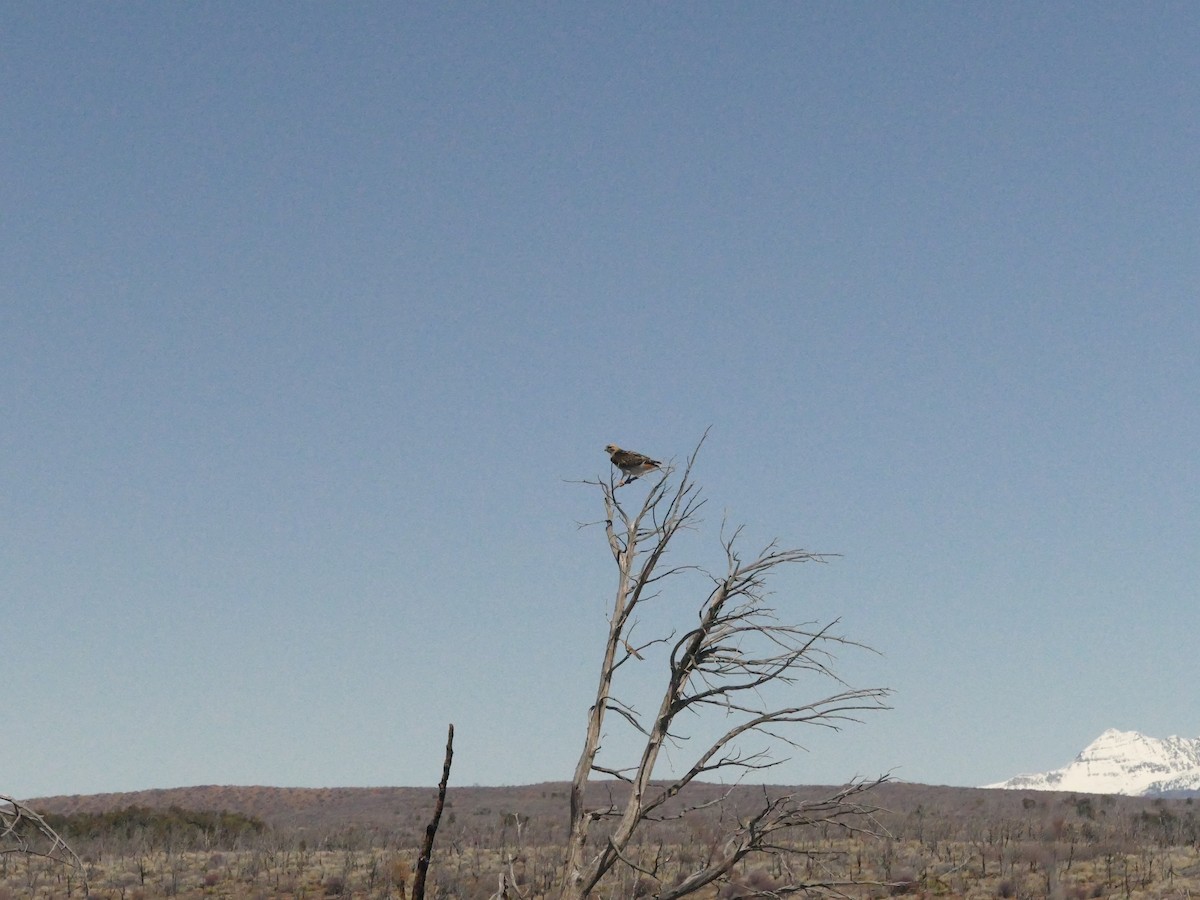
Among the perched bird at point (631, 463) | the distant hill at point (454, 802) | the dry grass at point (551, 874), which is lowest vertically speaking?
the dry grass at point (551, 874)

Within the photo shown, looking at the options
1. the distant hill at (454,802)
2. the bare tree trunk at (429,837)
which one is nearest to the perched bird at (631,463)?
the bare tree trunk at (429,837)

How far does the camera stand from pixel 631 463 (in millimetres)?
13539

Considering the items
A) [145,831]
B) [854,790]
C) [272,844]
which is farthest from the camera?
[145,831]

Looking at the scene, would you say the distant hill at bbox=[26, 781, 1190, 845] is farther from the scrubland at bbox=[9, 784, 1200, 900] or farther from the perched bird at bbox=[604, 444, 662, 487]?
the perched bird at bbox=[604, 444, 662, 487]

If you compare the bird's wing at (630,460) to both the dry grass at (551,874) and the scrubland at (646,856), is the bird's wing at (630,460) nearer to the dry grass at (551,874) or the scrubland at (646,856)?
the scrubland at (646,856)

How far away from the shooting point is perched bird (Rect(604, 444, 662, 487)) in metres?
13.4

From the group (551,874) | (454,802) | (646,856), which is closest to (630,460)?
(551,874)

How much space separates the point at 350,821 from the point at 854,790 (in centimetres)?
5282

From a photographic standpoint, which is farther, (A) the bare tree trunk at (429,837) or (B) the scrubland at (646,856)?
(B) the scrubland at (646,856)

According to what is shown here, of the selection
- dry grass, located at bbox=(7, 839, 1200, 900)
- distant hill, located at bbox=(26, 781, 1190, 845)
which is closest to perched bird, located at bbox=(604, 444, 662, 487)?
dry grass, located at bbox=(7, 839, 1200, 900)

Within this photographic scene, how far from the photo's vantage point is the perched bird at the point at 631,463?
1342cm

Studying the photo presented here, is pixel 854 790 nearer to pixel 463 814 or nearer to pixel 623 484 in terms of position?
pixel 623 484

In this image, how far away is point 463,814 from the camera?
6241 cm

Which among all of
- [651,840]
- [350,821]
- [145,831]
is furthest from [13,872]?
[350,821]
